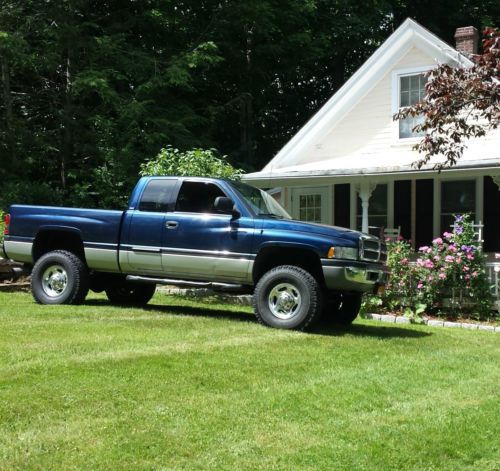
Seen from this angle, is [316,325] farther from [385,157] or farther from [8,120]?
[8,120]

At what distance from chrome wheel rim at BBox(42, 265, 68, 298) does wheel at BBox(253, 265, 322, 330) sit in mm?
3275

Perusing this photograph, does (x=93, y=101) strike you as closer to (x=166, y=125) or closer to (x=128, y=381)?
(x=166, y=125)

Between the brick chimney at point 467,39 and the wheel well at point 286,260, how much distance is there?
982cm

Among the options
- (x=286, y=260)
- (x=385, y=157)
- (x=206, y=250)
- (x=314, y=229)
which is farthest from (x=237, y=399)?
(x=385, y=157)

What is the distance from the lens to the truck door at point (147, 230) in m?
9.55

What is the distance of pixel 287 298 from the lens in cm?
872

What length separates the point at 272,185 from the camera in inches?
626

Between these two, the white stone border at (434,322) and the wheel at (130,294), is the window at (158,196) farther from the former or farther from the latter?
the white stone border at (434,322)

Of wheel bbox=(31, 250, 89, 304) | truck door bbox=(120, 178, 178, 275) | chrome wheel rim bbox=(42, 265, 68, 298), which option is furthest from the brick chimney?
chrome wheel rim bbox=(42, 265, 68, 298)

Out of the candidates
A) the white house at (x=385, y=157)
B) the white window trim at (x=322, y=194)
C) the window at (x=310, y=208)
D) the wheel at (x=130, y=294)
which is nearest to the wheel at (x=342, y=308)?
the wheel at (x=130, y=294)

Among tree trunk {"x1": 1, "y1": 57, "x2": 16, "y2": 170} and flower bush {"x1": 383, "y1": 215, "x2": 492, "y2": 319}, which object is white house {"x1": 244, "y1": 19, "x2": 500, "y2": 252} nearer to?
flower bush {"x1": 383, "y1": 215, "x2": 492, "y2": 319}

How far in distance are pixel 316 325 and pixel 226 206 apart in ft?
6.76

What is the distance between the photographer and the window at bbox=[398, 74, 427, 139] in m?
15.9

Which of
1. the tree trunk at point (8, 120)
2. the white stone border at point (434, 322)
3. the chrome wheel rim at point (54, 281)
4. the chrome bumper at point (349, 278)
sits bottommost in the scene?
the white stone border at point (434, 322)
